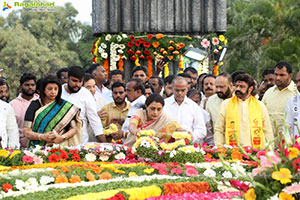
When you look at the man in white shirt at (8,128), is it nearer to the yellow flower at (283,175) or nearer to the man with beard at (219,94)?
the man with beard at (219,94)

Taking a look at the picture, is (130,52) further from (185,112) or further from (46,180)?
(46,180)

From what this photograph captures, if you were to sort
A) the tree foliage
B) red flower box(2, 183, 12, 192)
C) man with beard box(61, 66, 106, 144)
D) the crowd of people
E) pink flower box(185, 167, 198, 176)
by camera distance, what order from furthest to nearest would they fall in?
1. the tree foliage
2. man with beard box(61, 66, 106, 144)
3. the crowd of people
4. pink flower box(185, 167, 198, 176)
5. red flower box(2, 183, 12, 192)

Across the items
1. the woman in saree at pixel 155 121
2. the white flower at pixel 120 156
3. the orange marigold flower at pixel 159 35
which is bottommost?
the white flower at pixel 120 156

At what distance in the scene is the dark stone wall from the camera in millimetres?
12266

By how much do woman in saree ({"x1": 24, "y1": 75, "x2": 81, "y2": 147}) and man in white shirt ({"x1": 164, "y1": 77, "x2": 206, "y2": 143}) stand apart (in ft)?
5.25

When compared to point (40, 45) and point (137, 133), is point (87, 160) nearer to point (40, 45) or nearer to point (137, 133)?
point (137, 133)

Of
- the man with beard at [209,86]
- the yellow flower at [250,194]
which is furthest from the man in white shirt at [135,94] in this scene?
the yellow flower at [250,194]

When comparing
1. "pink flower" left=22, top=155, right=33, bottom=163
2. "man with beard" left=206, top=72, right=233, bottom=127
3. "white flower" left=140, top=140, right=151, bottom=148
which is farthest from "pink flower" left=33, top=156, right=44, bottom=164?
"man with beard" left=206, top=72, right=233, bottom=127

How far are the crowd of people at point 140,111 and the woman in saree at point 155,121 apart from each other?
0.04ft

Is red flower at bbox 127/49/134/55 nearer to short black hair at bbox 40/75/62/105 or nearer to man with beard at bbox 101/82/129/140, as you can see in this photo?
man with beard at bbox 101/82/129/140

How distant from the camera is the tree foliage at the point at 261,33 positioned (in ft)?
91.6

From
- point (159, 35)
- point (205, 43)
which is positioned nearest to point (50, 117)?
point (159, 35)

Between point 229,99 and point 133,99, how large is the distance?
58.6 inches

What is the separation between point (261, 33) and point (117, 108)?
71.2ft
